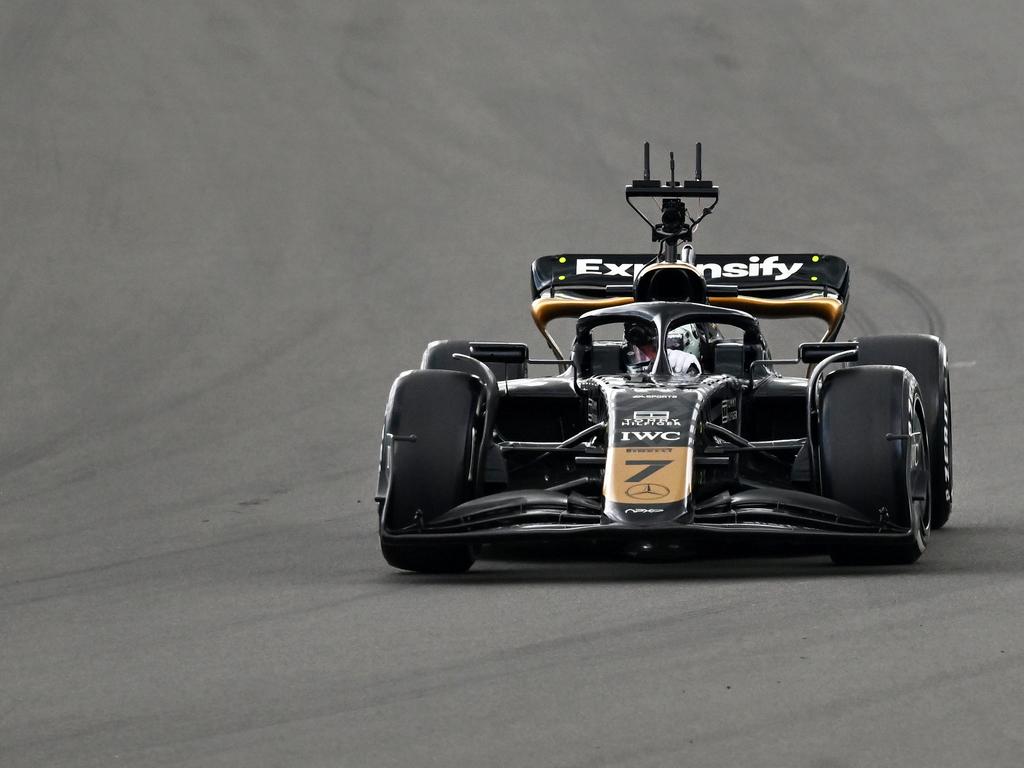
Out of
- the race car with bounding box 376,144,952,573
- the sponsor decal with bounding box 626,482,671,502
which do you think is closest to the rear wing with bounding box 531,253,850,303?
the race car with bounding box 376,144,952,573

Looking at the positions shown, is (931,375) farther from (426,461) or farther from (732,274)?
(426,461)

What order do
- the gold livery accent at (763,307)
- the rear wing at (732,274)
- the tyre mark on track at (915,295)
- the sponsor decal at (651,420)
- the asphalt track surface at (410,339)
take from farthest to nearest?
the tyre mark on track at (915,295) < the rear wing at (732,274) < the gold livery accent at (763,307) < the sponsor decal at (651,420) < the asphalt track surface at (410,339)

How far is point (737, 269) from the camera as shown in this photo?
1356cm

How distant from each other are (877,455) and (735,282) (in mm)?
4101

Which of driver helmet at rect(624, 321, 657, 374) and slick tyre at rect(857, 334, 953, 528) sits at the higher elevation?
driver helmet at rect(624, 321, 657, 374)

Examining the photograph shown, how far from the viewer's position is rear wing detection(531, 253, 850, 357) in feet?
43.3

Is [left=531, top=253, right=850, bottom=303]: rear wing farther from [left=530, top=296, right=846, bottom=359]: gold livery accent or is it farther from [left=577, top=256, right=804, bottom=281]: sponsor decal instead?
[left=530, top=296, right=846, bottom=359]: gold livery accent

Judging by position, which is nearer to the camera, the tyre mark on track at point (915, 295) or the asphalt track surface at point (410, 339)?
the asphalt track surface at point (410, 339)

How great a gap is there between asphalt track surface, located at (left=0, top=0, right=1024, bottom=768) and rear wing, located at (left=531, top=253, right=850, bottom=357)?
6.10ft

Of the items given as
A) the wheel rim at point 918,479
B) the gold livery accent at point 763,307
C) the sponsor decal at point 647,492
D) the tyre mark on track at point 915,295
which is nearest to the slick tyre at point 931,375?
the gold livery accent at point 763,307

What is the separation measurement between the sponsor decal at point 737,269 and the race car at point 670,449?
5.28 feet

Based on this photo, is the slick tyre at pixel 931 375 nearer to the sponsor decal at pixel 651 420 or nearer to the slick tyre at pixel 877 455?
the slick tyre at pixel 877 455

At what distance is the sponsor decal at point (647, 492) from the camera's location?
358 inches

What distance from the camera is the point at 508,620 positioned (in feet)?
26.7
